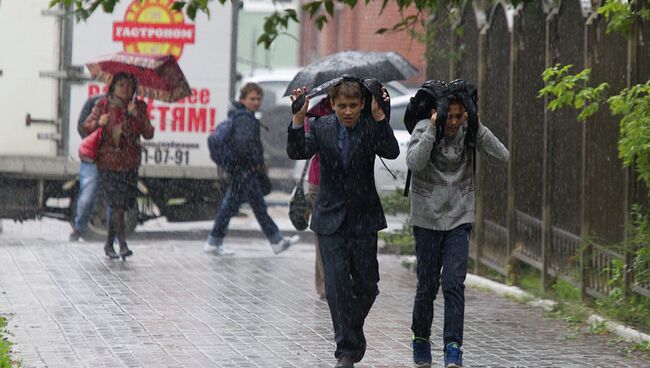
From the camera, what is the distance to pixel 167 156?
17.0 m

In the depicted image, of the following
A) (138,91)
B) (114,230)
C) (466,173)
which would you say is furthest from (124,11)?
(466,173)

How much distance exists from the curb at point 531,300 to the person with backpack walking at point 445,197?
1.69 m

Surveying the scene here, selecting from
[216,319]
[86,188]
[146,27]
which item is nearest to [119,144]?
[86,188]

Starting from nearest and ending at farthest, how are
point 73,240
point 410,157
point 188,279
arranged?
point 410,157, point 188,279, point 73,240

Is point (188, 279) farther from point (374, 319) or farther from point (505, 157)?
point (505, 157)

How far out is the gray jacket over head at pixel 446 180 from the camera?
877 centimetres

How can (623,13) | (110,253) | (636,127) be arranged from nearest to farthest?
(636,127) < (623,13) < (110,253)

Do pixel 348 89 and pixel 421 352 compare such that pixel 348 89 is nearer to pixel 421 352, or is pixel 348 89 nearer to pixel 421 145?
pixel 421 145

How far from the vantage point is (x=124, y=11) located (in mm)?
16844

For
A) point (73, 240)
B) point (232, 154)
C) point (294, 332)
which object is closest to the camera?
point (294, 332)

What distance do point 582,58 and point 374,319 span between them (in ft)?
8.29

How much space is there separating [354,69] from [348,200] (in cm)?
375

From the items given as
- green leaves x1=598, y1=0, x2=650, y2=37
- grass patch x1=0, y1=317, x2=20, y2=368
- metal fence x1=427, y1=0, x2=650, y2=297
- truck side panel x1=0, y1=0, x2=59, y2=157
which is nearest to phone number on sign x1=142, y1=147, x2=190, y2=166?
truck side panel x1=0, y1=0, x2=59, y2=157

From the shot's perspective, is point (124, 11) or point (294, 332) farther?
point (124, 11)
